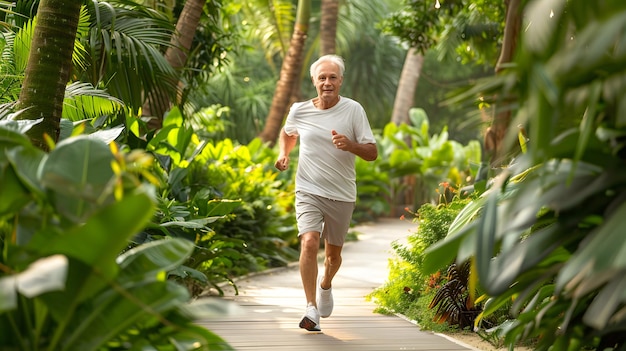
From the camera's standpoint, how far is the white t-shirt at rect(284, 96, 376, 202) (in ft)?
21.5

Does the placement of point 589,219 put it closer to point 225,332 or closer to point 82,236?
point 82,236

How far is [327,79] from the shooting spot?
6.64 metres

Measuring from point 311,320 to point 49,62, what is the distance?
2.55 m

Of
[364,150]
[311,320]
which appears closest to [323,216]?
[364,150]

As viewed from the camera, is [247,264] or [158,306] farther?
[247,264]

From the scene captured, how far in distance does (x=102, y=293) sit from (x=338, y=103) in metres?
4.05

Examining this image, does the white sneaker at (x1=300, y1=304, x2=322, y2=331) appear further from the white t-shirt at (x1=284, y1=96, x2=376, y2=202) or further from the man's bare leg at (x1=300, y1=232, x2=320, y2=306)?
the white t-shirt at (x1=284, y1=96, x2=376, y2=202)

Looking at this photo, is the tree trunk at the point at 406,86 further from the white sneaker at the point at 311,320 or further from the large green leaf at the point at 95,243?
the large green leaf at the point at 95,243

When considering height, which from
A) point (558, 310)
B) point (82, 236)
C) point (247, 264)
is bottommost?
point (247, 264)

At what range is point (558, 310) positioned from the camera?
10.8ft

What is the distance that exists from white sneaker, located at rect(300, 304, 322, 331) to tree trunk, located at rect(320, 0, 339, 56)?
475 inches

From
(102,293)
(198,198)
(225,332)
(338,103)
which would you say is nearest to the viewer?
(102,293)

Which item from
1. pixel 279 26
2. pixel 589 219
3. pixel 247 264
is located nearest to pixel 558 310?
pixel 589 219

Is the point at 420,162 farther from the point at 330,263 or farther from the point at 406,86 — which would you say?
the point at 330,263
